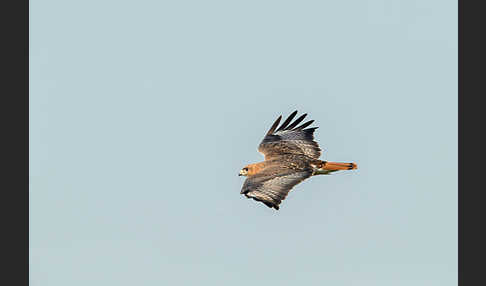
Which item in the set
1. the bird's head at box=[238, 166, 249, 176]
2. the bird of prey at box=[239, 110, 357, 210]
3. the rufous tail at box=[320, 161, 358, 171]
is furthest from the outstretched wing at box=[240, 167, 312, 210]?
the bird's head at box=[238, 166, 249, 176]

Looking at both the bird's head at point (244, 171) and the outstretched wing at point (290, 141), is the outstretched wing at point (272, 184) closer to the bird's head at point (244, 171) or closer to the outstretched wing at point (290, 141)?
the bird's head at point (244, 171)

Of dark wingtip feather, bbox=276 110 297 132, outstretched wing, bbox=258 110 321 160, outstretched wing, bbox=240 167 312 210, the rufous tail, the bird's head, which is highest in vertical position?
dark wingtip feather, bbox=276 110 297 132

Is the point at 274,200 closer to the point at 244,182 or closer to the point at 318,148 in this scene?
the point at 244,182

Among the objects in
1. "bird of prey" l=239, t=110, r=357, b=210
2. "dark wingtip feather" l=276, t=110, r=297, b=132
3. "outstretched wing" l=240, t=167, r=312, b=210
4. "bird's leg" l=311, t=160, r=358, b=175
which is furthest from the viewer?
"dark wingtip feather" l=276, t=110, r=297, b=132

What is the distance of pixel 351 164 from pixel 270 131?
3718mm

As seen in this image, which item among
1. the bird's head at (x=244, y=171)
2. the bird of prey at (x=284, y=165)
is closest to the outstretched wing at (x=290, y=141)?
the bird of prey at (x=284, y=165)

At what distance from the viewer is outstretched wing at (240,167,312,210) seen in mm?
27922

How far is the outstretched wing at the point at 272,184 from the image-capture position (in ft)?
91.6

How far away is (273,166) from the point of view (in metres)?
30.1

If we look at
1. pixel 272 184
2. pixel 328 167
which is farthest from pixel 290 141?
pixel 272 184

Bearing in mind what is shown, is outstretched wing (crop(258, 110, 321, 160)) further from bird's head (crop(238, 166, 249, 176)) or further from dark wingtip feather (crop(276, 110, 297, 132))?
bird's head (crop(238, 166, 249, 176))

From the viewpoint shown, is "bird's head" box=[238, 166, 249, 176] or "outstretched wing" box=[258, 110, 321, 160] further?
"outstretched wing" box=[258, 110, 321, 160]

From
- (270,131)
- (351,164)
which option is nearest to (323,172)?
(351,164)

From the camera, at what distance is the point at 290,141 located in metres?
32.3
